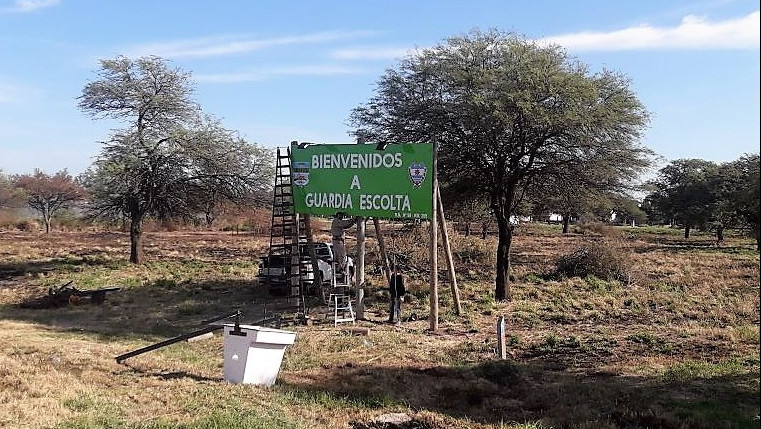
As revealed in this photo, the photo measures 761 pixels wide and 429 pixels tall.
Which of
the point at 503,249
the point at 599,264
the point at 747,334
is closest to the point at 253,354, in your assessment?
the point at 747,334

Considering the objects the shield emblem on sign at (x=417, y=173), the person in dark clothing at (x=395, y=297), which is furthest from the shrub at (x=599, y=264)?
the shield emblem on sign at (x=417, y=173)

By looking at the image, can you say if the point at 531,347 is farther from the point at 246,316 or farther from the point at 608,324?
the point at 246,316

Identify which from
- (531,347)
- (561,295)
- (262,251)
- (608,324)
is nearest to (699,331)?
(608,324)

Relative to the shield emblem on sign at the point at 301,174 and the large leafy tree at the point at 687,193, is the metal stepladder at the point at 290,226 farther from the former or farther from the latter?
the large leafy tree at the point at 687,193

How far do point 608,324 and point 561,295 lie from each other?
5.08m

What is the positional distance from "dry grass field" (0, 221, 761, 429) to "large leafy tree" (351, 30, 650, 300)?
166 inches

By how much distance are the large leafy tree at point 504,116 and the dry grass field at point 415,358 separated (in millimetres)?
4205

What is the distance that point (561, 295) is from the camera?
2202 centimetres

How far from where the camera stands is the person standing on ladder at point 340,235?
1942cm

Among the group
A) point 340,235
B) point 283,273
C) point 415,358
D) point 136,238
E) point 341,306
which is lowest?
point 415,358

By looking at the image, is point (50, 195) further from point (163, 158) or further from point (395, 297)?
point (395, 297)

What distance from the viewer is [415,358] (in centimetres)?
1336

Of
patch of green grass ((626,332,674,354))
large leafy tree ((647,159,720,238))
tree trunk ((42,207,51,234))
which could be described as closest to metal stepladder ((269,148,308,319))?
patch of green grass ((626,332,674,354))

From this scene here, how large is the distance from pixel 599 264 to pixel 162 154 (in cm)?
1947
